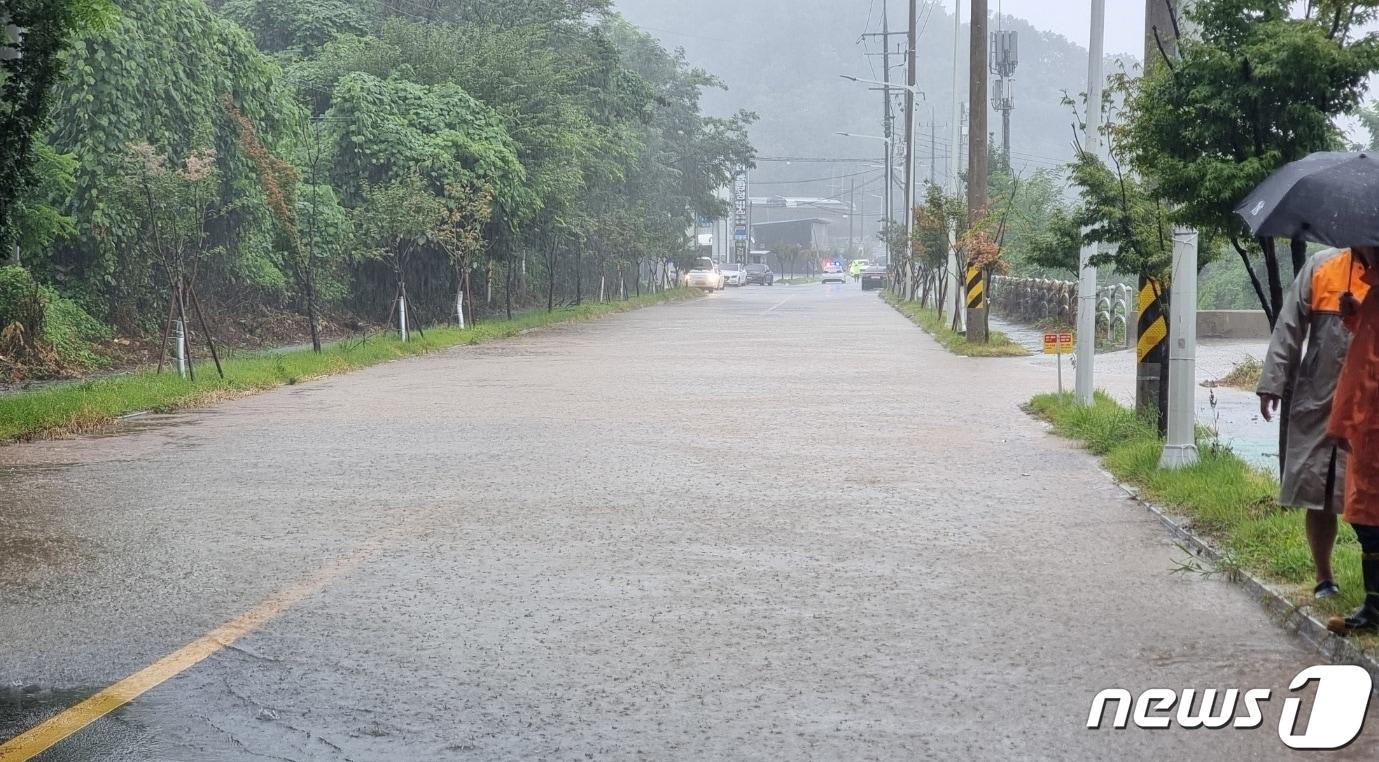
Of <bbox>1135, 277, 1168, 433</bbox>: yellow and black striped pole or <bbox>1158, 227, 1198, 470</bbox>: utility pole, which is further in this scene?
<bbox>1135, 277, 1168, 433</bbox>: yellow and black striped pole

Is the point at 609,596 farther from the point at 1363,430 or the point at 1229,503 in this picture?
the point at 1229,503

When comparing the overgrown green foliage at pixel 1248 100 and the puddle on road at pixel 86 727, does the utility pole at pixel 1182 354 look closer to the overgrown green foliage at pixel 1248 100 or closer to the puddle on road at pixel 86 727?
the overgrown green foliage at pixel 1248 100

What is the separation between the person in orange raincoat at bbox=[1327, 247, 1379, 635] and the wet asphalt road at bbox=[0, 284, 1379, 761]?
34 centimetres

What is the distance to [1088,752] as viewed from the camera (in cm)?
534

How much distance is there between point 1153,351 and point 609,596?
752 cm

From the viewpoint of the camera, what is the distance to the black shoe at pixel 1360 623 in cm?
655

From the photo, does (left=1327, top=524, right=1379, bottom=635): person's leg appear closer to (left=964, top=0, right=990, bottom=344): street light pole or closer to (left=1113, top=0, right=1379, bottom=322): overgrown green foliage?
(left=1113, top=0, right=1379, bottom=322): overgrown green foliage

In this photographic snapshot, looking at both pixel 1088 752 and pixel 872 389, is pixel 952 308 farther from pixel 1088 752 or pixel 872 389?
pixel 1088 752

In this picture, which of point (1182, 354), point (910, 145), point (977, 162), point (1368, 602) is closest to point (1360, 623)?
point (1368, 602)

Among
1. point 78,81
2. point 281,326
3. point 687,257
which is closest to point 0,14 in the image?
point 78,81

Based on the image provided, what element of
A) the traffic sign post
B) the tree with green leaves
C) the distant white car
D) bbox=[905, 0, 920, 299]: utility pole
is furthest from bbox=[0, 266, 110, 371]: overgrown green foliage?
the distant white car

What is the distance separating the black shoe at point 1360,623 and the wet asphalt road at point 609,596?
0.63ft

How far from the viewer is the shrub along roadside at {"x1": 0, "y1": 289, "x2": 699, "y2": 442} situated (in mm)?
15852

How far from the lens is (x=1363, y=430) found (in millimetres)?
6379
